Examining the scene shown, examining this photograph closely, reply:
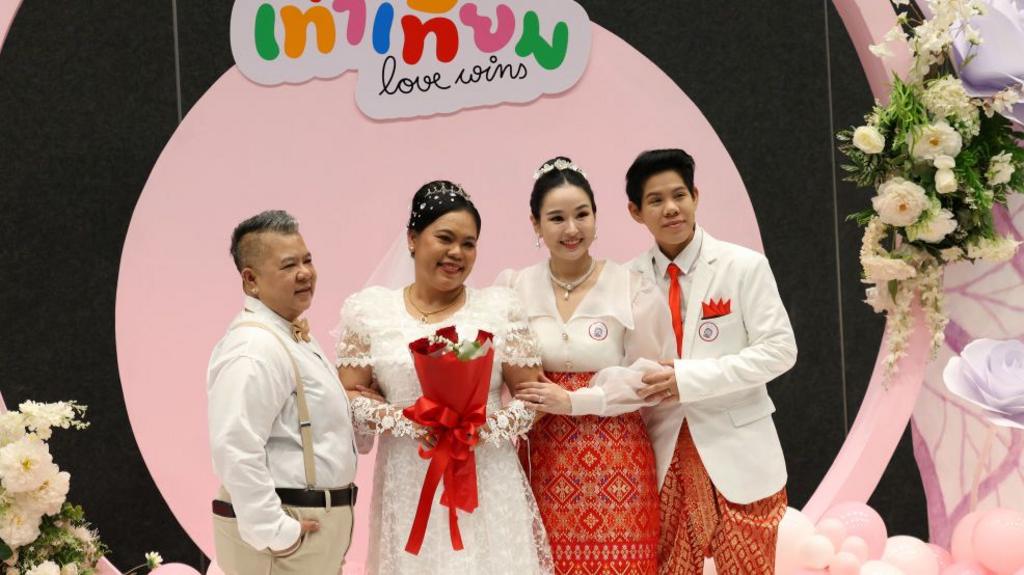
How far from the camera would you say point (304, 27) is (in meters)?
5.15

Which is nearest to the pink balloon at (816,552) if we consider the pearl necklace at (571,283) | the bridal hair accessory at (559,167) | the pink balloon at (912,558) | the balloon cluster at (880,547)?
the balloon cluster at (880,547)

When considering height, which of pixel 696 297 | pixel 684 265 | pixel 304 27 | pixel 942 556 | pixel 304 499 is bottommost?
pixel 942 556

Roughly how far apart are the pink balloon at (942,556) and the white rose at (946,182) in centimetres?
148

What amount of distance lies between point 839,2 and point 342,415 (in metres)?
2.91

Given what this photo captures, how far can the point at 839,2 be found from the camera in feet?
15.9

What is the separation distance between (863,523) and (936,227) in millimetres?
1189

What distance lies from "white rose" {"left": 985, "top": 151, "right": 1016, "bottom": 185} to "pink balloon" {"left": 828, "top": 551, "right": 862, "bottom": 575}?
1510 mm

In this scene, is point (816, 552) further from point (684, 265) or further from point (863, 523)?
point (684, 265)

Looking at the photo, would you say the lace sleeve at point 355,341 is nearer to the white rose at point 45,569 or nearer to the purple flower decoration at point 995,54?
the white rose at point 45,569

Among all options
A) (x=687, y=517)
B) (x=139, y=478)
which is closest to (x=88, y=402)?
(x=139, y=478)

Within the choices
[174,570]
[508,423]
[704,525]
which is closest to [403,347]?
[508,423]

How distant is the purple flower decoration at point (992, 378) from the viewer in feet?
14.1

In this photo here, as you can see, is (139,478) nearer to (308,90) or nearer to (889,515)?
(308,90)

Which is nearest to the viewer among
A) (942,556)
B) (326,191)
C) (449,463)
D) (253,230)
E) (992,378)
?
(253,230)
